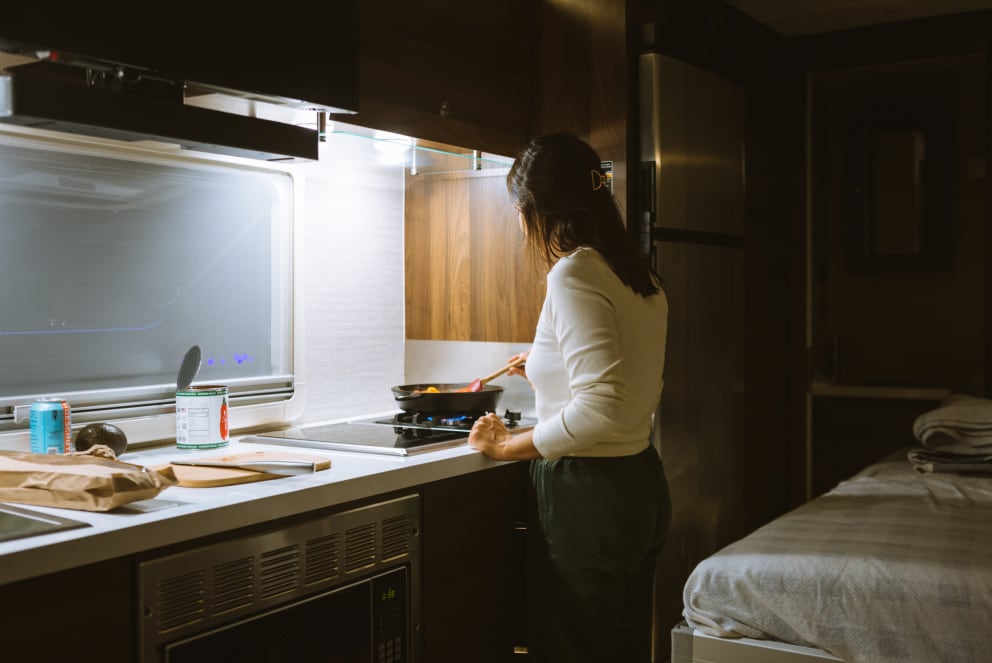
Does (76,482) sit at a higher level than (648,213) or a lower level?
lower

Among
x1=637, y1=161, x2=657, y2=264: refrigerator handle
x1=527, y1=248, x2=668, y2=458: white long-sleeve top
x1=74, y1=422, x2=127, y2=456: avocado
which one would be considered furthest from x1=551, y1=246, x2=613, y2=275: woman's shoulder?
x1=74, y1=422, x2=127, y2=456: avocado

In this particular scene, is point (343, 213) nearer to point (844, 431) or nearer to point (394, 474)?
point (394, 474)

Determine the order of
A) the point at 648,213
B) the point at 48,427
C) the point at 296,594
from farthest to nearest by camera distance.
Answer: the point at 648,213, the point at 48,427, the point at 296,594

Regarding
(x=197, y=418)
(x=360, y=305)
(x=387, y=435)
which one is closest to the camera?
(x=197, y=418)

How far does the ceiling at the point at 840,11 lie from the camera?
3373 mm

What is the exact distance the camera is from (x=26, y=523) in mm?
1411

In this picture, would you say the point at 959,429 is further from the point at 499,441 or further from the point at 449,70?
the point at 449,70

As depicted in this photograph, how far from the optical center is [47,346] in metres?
1.98

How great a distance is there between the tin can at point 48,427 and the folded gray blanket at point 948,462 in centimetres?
238

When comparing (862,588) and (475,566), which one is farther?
(475,566)

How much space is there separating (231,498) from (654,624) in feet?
4.91

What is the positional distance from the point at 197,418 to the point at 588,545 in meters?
0.92

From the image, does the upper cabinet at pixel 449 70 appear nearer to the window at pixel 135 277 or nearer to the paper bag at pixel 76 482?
the window at pixel 135 277

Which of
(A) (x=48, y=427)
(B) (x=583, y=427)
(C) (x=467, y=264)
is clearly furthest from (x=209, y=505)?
(C) (x=467, y=264)
